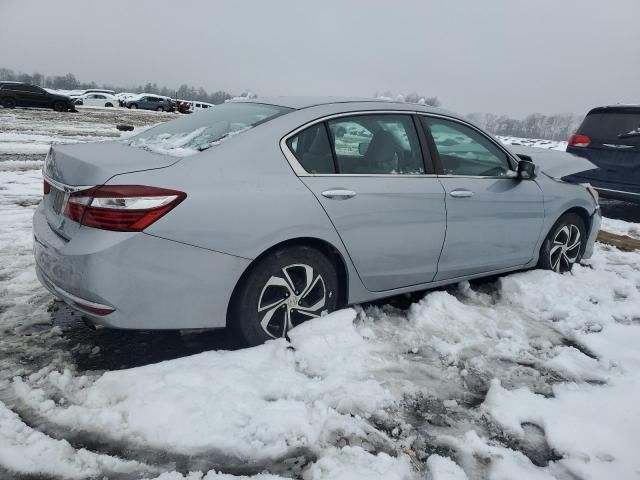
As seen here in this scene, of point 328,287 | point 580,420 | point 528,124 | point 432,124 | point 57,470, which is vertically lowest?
point 57,470

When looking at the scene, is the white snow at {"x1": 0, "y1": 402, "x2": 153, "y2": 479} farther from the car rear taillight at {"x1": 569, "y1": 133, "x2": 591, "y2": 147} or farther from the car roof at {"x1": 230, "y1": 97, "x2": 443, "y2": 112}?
the car rear taillight at {"x1": 569, "y1": 133, "x2": 591, "y2": 147}

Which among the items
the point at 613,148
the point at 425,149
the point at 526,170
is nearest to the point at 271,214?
the point at 425,149

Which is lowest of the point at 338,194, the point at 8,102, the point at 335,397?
the point at 335,397

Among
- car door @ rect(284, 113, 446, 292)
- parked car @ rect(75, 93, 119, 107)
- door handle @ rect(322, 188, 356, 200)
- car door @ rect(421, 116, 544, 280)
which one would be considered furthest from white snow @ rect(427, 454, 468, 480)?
parked car @ rect(75, 93, 119, 107)

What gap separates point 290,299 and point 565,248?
3.06 meters

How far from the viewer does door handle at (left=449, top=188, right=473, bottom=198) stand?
11.9 feet

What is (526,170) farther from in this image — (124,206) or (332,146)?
(124,206)

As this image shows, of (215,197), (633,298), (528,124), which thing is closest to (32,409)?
(215,197)

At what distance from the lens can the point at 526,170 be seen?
13.4ft

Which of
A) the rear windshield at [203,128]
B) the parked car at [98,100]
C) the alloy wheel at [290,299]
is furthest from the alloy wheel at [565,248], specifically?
the parked car at [98,100]

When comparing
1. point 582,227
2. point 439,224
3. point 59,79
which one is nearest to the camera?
point 439,224

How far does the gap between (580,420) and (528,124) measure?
380 ft

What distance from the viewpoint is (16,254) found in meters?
4.40

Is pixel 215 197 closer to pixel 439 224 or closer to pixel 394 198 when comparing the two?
pixel 394 198
